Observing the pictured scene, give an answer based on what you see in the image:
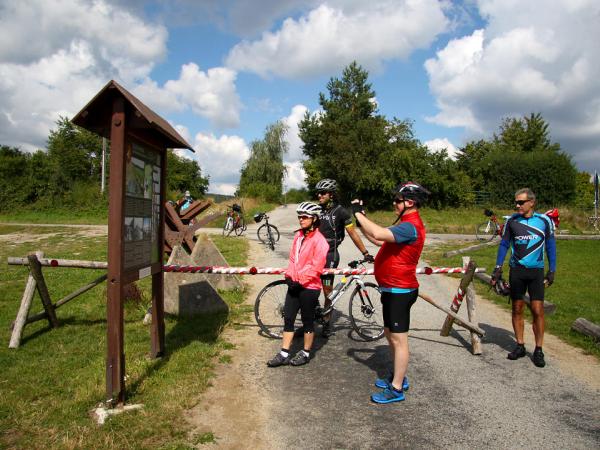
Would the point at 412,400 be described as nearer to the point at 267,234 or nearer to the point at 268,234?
the point at 268,234

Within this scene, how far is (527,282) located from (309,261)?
2.48 meters

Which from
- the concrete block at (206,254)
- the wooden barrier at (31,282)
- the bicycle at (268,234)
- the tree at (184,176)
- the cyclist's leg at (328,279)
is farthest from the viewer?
the tree at (184,176)

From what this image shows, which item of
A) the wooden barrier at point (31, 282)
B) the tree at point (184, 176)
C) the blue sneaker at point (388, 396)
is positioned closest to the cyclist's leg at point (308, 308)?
the blue sneaker at point (388, 396)

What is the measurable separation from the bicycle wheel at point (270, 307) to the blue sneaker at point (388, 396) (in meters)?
2.12

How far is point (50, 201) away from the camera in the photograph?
37438mm

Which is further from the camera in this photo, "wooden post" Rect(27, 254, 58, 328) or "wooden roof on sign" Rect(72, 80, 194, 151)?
"wooden post" Rect(27, 254, 58, 328)

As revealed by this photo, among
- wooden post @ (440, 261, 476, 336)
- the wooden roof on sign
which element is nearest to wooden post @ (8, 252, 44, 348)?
the wooden roof on sign

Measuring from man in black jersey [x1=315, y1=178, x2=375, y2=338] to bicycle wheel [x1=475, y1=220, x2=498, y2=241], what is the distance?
16.4 metres

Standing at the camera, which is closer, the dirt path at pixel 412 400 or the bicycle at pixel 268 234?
the dirt path at pixel 412 400

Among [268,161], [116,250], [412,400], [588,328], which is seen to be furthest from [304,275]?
[268,161]

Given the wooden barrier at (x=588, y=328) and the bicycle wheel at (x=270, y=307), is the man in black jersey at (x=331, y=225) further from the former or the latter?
the wooden barrier at (x=588, y=328)

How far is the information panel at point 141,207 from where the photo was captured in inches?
155

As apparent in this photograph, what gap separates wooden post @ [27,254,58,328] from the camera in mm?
5664

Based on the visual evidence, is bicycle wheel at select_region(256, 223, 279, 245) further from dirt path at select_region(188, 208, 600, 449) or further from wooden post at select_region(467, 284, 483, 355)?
wooden post at select_region(467, 284, 483, 355)
